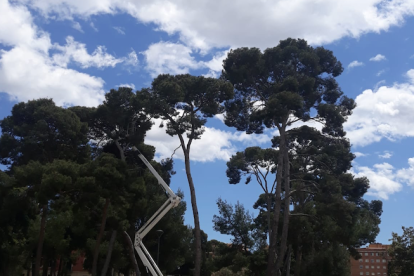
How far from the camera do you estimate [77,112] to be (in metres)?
33.2

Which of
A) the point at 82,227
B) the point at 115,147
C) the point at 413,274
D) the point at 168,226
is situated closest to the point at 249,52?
the point at 115,147

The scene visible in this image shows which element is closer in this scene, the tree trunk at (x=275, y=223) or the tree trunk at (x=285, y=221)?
the tree trunk at (x=285, y=221)

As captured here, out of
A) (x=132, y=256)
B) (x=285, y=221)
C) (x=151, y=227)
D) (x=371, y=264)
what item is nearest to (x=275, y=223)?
(x=285, y=221)

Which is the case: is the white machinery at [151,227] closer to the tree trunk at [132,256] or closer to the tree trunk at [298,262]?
the tree trunk at [132,256]

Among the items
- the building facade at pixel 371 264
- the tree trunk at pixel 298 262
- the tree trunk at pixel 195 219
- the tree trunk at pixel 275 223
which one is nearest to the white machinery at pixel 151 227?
the tree trunk at pixel 195 219

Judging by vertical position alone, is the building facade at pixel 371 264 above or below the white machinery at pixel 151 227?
above

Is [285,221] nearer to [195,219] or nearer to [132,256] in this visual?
[195,219]

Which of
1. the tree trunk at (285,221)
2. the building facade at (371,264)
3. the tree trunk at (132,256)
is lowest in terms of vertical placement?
the tree trunk at (132,256)

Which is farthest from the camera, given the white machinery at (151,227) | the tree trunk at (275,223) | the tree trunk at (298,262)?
the tree trunk at (298,262)

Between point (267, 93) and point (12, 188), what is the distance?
16.3 meters

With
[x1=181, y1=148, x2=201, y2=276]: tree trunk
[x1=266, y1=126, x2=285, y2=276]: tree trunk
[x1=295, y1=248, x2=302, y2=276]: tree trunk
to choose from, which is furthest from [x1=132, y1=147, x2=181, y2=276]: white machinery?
[x1=295, y1=248, x2=302, y2=276]: tree trunk

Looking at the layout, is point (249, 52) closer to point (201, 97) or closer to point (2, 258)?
point (201, 97)

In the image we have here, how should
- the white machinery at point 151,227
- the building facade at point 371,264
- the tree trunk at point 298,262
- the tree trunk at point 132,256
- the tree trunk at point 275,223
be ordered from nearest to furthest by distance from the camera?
the white machinery at point 151,227 → the tree trunk at point 275,223 → the tree trunk at point 132,256 → the tree trunk at point 298,262 → the building facade at point 371,264

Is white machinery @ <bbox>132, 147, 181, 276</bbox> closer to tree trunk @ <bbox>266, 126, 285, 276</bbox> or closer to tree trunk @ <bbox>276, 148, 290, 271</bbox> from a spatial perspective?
tree trunk @ <bbox>266, 126, 285, 276</bbox>
